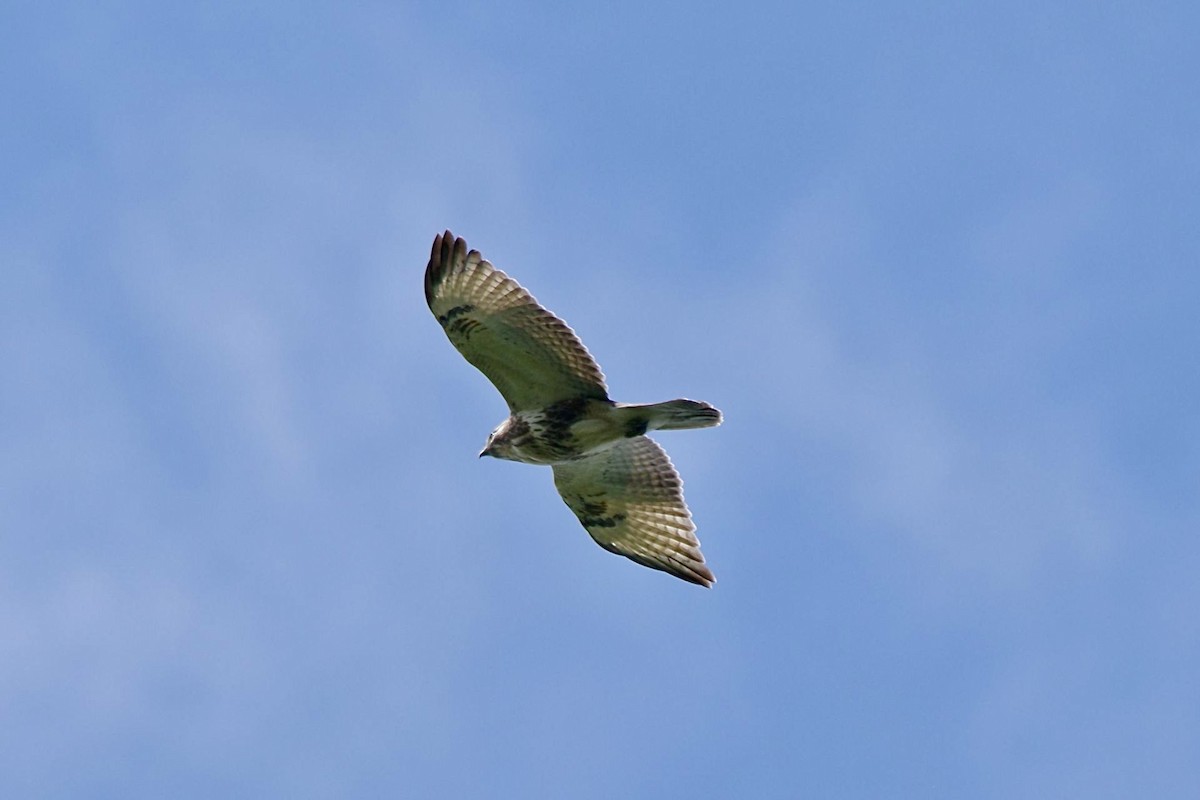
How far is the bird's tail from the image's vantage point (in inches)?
583

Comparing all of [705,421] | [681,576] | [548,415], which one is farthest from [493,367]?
[681,576]

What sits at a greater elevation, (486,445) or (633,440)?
(633,440)

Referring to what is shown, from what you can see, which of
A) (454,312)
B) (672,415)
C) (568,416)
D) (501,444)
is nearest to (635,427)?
(672,415)

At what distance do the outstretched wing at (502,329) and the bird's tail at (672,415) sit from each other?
345 mm

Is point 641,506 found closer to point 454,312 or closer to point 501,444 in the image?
point 501,444

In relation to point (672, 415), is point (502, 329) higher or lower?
lower

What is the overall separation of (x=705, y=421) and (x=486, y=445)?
1950 millimetres

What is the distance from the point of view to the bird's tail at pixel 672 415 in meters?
14.8

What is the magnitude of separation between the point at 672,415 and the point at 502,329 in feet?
5.11

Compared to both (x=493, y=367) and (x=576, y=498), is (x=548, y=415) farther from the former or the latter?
(x=576, y=498)

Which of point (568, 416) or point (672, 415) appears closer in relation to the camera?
point (672, 415)

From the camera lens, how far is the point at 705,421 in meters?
14.9

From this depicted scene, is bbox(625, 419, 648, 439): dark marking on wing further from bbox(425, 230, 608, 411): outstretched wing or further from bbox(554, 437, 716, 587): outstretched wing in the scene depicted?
bbox(554, 437, 716, 587): outstretched wing

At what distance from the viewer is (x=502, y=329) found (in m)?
14.7
